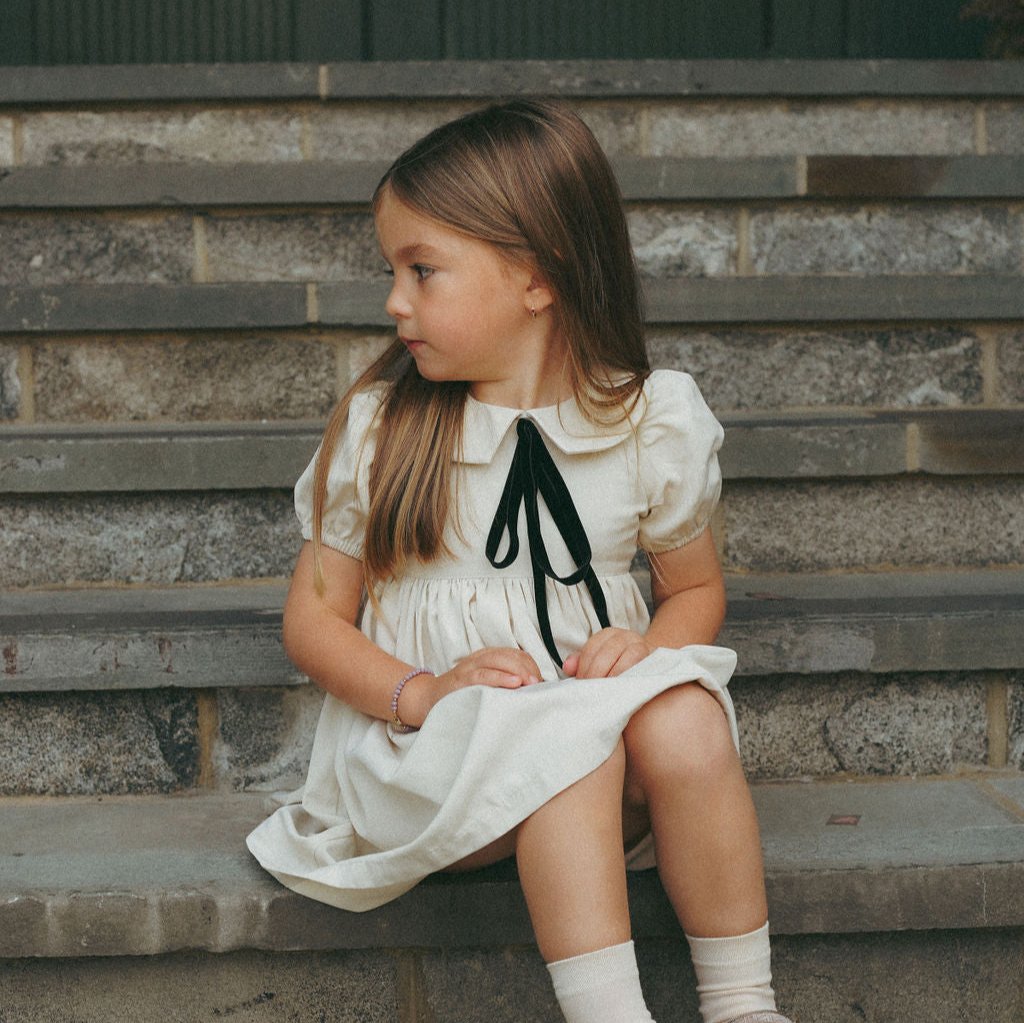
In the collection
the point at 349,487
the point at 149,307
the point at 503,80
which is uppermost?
the point at 503,80

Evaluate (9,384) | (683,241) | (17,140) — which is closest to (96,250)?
(9,384)

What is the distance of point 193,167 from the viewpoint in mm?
2664

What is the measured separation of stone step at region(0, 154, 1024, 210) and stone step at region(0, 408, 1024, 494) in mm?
590

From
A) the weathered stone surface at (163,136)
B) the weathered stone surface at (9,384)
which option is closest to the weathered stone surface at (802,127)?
Result: the weathered stone surface at (163,136)

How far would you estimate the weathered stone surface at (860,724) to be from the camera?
193cm

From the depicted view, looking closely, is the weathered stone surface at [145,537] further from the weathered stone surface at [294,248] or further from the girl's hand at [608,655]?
the girl's hand at [608,655]

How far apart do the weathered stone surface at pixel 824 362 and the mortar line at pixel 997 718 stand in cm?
76

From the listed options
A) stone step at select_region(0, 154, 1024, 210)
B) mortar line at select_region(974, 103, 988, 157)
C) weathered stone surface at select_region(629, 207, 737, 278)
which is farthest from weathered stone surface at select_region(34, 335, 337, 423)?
mortar line at select_region(974, 103, 988, 157)

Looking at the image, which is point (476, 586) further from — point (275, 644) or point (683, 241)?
point (683, 241)

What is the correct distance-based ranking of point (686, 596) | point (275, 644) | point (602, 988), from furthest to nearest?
point (275, 644)
point (686, 596)
point (602, 988)

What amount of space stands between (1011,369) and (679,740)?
151cm

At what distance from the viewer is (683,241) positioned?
8.94 feet

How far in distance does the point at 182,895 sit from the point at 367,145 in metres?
1.90

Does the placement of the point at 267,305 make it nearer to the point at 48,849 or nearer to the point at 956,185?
the point at 48,849
